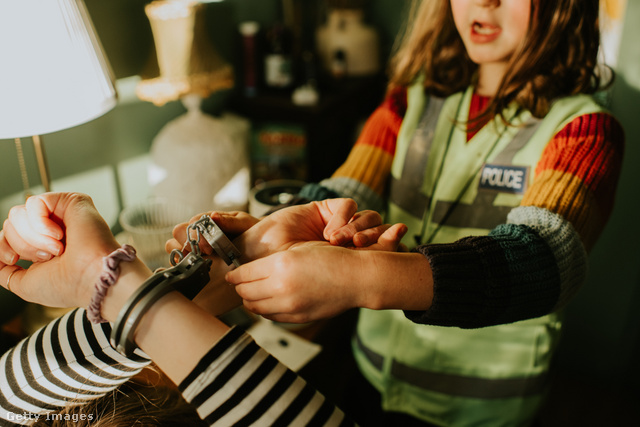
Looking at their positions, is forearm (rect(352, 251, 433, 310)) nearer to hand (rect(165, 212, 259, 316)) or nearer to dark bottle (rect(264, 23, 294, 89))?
hand (rect(165, 212, 259, 316))

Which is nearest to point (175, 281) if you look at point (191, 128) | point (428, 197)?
point (428, 197)

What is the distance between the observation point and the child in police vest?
0.50 m

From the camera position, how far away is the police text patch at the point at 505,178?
77cm

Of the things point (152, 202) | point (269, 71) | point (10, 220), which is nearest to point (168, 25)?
point (152, 202)

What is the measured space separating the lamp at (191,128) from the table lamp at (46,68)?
1.40ft

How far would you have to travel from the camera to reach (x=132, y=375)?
579 millimetres

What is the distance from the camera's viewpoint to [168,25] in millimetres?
1099

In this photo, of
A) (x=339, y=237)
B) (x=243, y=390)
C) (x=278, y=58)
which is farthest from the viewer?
(x=278, y=58)

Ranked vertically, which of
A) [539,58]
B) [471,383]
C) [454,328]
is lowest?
[471,383]

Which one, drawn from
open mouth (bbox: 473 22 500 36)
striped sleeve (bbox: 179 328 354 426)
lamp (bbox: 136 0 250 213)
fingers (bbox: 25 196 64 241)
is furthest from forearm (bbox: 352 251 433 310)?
lamp (bbox: 136 0 250 213)

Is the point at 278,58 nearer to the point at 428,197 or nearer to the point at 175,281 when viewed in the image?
the point at 428,197

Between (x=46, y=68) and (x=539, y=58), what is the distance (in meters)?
0.72

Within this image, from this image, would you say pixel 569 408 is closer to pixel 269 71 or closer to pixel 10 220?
pixel 269 71

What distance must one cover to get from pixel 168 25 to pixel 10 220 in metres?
0.71
